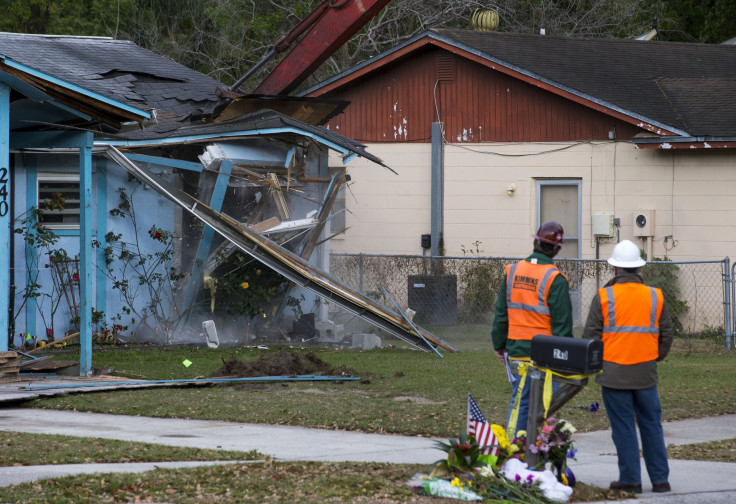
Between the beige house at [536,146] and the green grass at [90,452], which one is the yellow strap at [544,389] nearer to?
the green grass at [90,452]

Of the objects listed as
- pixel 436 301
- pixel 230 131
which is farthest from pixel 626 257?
pixel 436 301

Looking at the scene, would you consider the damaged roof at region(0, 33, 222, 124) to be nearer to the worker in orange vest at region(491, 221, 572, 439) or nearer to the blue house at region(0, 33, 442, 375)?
the blue house at region(0, 33, 442, 375)

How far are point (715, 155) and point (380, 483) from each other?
13109mm

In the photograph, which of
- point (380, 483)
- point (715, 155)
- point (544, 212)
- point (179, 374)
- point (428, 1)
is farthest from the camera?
point (428, 1)

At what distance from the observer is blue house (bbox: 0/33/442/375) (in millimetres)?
14797

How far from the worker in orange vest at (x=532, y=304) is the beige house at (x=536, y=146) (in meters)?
11.0

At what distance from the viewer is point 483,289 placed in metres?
17.7

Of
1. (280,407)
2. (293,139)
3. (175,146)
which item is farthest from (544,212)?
(280,407)

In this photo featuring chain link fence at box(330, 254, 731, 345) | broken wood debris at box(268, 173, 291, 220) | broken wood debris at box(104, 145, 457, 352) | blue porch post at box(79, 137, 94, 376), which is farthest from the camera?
chain link fence at box(330, 254, 731, 345)

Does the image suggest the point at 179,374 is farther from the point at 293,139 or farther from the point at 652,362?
the point at 652,362

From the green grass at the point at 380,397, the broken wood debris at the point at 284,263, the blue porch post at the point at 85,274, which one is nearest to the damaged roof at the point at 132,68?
the broken wood debris at the point at 284,263

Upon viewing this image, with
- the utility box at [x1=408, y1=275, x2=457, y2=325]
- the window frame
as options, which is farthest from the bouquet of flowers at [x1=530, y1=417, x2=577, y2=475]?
the utility box at [x1=408, y1=275, x2=457, y2=325]

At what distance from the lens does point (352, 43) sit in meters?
32.1

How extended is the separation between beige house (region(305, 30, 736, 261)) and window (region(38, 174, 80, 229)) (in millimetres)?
6268
